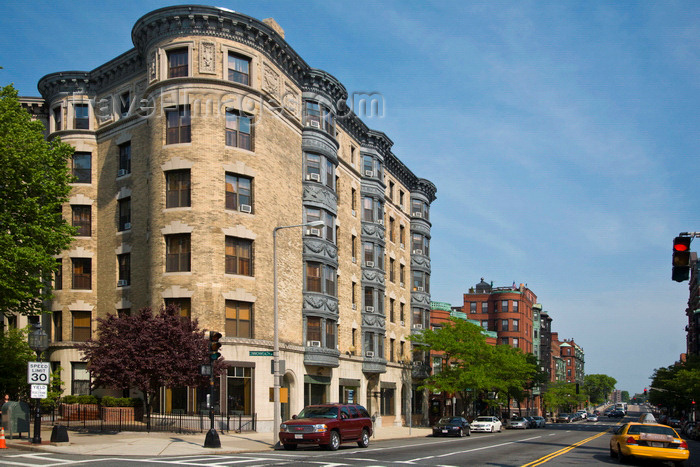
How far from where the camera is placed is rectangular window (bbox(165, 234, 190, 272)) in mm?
36781

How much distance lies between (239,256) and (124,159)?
10.3 metres

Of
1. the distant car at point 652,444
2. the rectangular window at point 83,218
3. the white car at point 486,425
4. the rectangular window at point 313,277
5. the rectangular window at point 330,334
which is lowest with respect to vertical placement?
the white car at point 486,425

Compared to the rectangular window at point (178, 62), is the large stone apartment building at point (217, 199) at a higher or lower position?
lower

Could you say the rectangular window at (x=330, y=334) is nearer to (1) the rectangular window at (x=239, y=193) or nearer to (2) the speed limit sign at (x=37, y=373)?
(1) the rectangular window at (x=239, y=193)

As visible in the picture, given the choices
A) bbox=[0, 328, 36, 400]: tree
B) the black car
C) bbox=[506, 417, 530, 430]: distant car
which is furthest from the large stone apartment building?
bbox=[506, 417, 530, 430]: distant car

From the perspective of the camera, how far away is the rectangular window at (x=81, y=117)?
4400 centimetres

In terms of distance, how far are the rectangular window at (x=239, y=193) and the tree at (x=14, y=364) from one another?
13.1 meters

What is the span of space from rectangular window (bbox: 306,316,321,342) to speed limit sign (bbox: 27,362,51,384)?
19411 mm

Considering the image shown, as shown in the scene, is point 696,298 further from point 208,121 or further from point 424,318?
point 208,121

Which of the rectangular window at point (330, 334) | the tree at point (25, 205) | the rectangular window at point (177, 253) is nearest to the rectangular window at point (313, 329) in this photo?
the rectangular window at point (330, 334)

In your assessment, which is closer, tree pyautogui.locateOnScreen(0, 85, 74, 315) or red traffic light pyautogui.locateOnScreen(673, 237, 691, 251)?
red traffic light pyautogui.locateOnScreen(673, 237, 691, 251)

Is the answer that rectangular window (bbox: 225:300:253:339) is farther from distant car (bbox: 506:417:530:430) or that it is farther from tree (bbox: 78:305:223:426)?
distant car (bbox: 506:417:530:430)

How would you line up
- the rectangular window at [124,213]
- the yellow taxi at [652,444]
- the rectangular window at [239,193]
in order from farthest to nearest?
the rectangular window at [124,213] → the rectangular window at [239,193] → the yellow taxi at [652,444]

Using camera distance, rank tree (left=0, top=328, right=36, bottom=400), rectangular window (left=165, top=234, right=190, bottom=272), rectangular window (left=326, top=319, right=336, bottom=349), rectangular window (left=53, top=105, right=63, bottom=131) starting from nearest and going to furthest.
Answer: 1. tree (left=0, top=328, right=36, bottom=400)
2. rectangular window (left=165, top=234, right=190, bottom=272)
3. rectangular window (left=53, top=105, right=63, bottom=131)
4. rectangular window (left=326, top=319, right=336, bottom=349)
